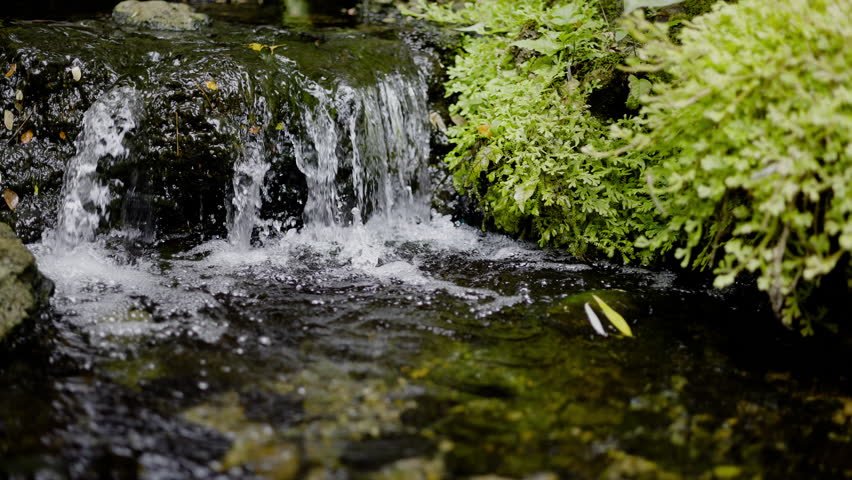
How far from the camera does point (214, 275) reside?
3.81 m

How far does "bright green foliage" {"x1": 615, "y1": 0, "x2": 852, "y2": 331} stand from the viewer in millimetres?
2332

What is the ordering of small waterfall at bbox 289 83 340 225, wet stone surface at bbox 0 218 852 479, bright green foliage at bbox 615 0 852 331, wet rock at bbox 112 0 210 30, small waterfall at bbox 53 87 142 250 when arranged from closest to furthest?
wet stone surface at bbox 0 218 852 479 < bright green foliage at bbox 615 0 852 331 < small waterfall at bbox 53 87 142 250 < small waterfall at bbox 289 83 340 225 < wet rock at bbox 112 0 210 30

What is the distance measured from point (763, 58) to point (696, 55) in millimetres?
320

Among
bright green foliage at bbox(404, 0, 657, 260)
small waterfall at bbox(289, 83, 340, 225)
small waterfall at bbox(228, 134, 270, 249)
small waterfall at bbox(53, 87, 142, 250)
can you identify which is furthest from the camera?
small waterfall at bbox(289, 83, 340, 225)

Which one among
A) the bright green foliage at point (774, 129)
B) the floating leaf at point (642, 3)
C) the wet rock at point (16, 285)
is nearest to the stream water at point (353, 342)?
the wet rock at point (16, 285)

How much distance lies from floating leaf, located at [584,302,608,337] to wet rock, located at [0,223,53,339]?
9.98 feet

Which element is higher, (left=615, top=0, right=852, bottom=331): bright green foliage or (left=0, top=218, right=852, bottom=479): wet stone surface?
(left=615, top=0, right=852, bottom=331): bright green foliage

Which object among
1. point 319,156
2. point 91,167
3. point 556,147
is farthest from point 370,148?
point 91,167

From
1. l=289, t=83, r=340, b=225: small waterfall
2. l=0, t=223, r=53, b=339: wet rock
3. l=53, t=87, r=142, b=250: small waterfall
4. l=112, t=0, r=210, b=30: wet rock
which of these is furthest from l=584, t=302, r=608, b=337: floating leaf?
l=112, t=0, r=210, b=30: wet rock

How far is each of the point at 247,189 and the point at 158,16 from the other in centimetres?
304

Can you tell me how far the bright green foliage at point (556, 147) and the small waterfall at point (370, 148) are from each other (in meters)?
0.61

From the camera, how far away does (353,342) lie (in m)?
2.98

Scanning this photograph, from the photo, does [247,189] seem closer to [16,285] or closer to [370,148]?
[370,148]

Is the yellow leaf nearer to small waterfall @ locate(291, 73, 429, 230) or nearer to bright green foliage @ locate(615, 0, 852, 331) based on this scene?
bright green foliage @ locate(615, 0, 852, 331)
